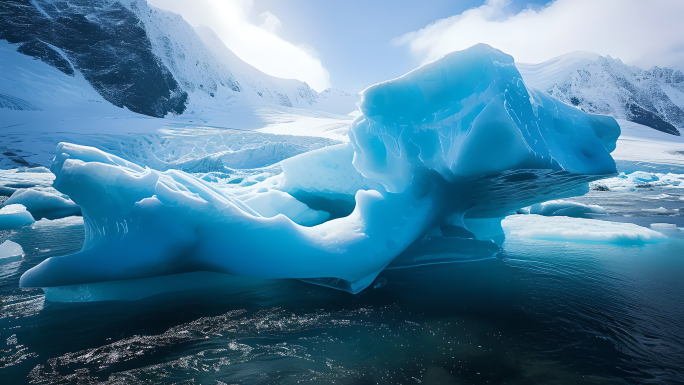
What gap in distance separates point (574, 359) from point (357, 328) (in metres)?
1.41

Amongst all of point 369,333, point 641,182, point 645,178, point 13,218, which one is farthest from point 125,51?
point 645,178

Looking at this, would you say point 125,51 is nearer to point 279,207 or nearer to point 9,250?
point 9,250

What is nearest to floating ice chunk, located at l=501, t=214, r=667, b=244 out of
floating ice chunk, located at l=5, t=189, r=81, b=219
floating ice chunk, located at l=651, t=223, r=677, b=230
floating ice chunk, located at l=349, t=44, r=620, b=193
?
floating ice chunk, located at l=651, t=223, r=677, b=230

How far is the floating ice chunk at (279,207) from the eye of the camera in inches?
236

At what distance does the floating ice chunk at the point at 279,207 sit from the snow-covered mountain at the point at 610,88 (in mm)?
56568

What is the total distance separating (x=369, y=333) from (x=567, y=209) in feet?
34.3

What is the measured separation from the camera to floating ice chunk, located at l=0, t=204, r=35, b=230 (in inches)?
284

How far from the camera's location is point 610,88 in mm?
62594

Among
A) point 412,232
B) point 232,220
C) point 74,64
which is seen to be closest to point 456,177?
point 412,232

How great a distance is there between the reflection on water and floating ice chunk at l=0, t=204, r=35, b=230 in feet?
17.3

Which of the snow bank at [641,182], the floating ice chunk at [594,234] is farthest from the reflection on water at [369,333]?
the snow bank at [641,182]

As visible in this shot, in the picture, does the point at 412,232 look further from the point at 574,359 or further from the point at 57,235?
the point at 57,235

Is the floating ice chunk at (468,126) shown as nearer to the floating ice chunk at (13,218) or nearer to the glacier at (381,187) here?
the glacier at (381,187)

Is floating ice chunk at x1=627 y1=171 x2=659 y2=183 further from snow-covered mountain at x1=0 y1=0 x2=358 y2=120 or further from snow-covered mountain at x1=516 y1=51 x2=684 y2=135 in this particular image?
snow-covered mountain at x1=0 y1=0 x2=358 y2=120
